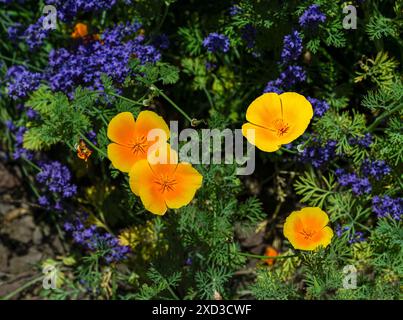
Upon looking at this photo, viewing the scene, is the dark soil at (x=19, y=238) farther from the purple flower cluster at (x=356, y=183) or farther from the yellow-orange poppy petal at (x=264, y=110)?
the purple flower cluster at (x=356, y=183)

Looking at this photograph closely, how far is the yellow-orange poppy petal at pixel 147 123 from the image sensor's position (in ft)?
8.11

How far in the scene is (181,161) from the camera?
2.71 m

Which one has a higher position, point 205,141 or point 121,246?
point 205,141

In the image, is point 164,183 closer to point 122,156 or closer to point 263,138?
point 122,156

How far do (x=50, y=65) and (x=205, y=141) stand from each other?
0.82 metres

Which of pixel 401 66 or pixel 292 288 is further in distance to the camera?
pixel 401 66

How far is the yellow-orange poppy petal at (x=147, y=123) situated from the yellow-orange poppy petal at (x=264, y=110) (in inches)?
13.5

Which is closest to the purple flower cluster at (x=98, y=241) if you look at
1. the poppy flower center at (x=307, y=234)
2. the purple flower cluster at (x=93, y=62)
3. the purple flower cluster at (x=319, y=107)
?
the purple flower cluster at (x=93, y=62)

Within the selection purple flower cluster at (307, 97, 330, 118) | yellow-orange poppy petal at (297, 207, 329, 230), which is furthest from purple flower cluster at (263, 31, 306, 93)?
yellow-orange poppy petal at (297, 207, 329, 230)

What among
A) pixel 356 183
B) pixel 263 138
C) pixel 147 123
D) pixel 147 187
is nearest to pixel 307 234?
pixel 263 138

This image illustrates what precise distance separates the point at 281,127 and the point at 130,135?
58 cm

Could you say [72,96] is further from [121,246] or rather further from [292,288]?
[292,288]

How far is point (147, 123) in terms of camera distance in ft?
8.14

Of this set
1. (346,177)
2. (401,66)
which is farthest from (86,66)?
(401,66)
